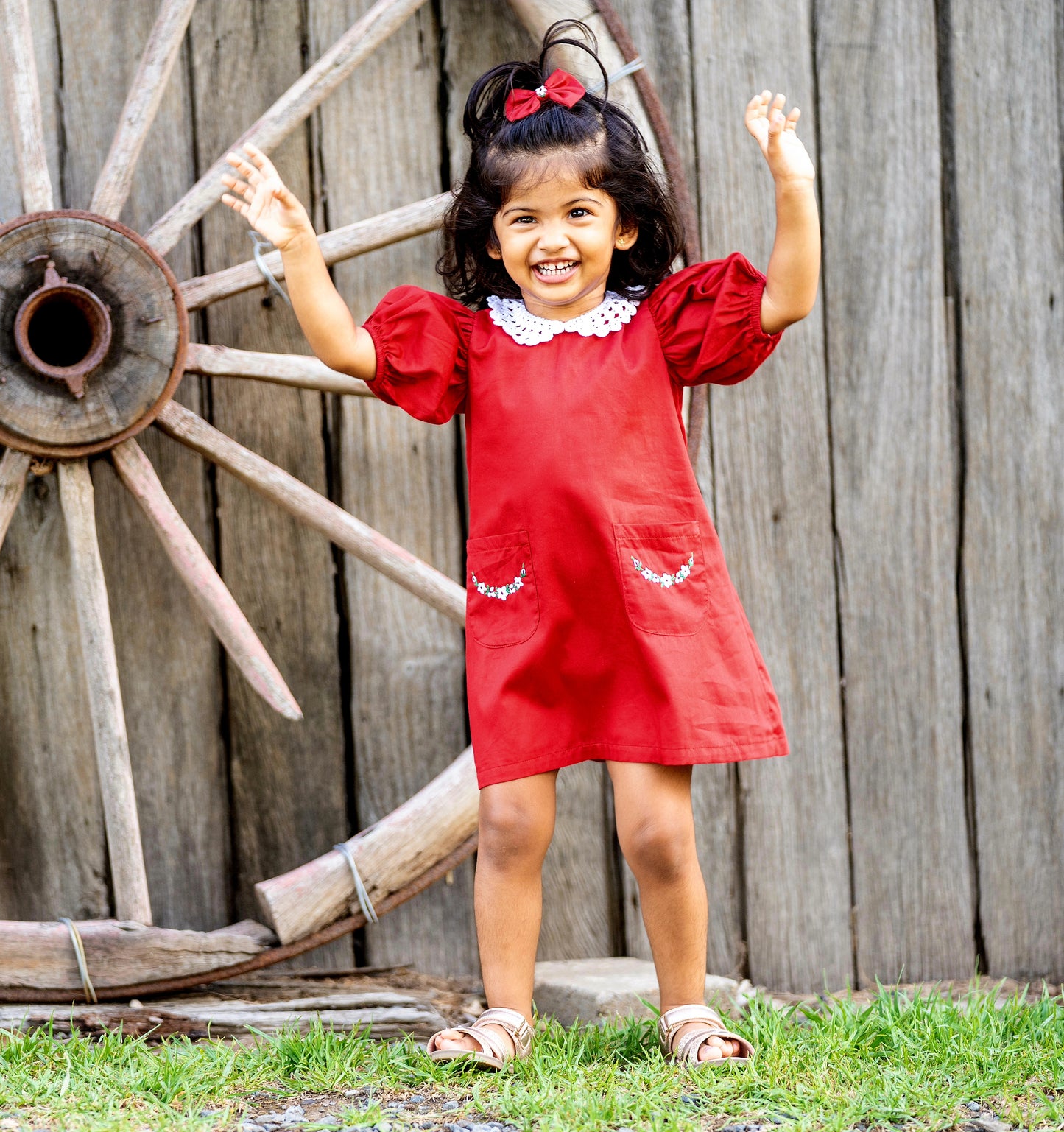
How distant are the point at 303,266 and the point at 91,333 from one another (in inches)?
19.0

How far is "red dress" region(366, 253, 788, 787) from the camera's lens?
166cm

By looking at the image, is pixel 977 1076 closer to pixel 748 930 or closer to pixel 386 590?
pixel 748 930

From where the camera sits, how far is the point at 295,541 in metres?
2.25

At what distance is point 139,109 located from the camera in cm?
197

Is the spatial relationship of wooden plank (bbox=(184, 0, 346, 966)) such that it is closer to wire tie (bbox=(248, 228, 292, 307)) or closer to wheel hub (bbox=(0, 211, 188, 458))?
wire tie (bbox=(248, 228, 292, 307))

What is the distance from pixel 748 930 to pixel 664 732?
0.84 meters

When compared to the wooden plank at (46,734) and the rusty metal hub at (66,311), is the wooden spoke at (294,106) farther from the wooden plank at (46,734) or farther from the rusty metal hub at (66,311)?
the wooden plank at (46,734)

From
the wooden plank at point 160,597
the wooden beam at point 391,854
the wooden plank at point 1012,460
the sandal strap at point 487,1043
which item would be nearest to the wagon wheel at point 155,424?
the wooden beam at point 391,854

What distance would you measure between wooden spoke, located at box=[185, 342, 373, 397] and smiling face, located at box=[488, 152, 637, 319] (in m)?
0.42

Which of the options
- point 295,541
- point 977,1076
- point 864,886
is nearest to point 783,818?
point 864,886

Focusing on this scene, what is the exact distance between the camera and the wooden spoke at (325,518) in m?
2.02

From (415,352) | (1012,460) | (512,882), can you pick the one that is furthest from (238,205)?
(1012,460)

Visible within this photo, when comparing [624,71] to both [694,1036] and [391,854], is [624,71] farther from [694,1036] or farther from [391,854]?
[694,1036]

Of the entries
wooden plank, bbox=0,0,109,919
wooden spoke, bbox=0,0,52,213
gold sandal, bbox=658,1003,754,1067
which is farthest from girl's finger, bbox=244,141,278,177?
gold sandal, bbox=658,1003,754,1067
